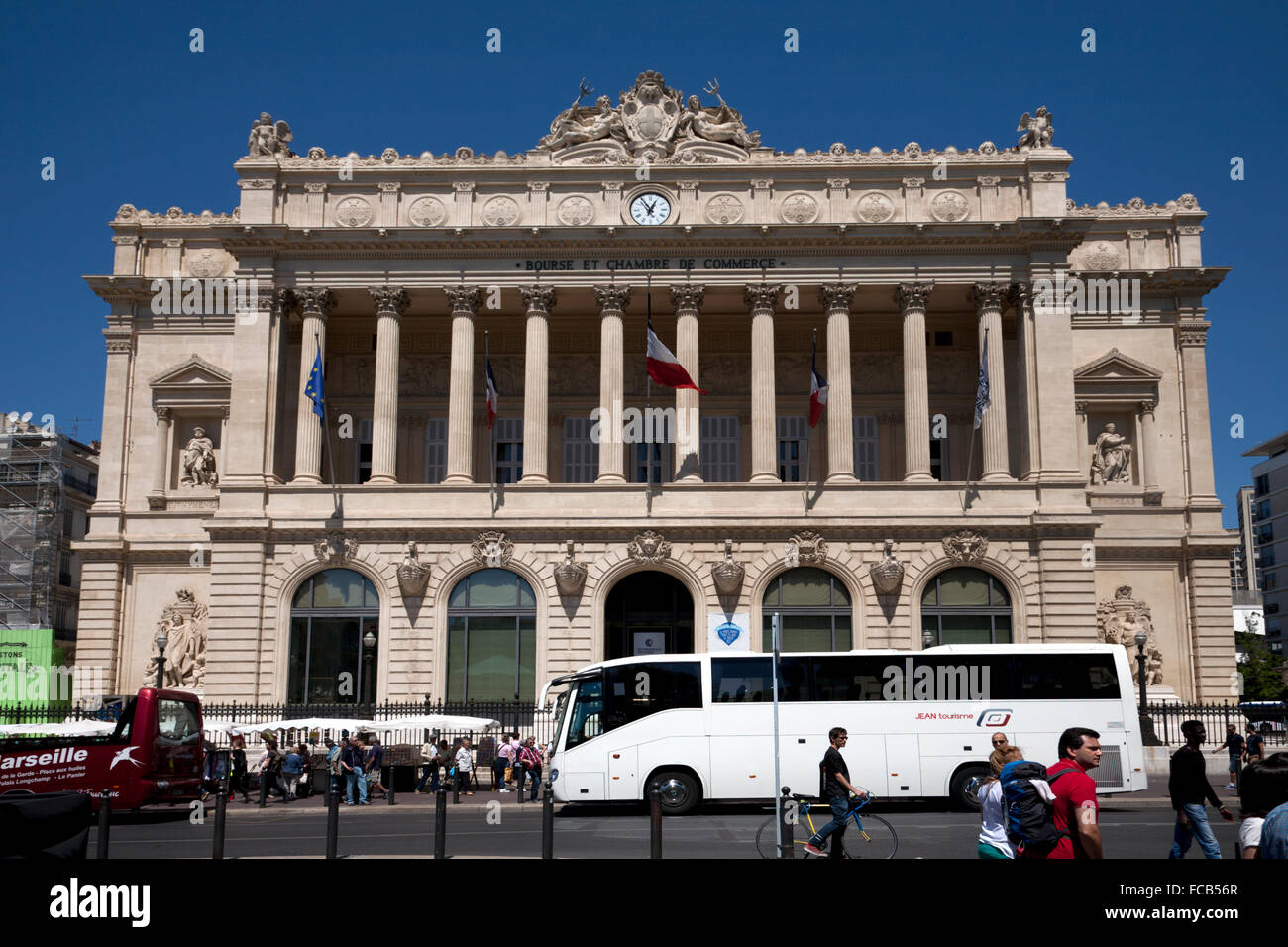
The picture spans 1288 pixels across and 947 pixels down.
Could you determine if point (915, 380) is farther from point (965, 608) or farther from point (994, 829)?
point (994, 829)

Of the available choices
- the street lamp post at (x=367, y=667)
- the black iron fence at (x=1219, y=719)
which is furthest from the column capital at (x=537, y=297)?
the black iron fence at (x=1219, y=719)

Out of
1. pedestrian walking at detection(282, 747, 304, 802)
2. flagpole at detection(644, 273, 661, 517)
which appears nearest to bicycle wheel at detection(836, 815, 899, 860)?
pedestrian walking at detection(282, 747, 304, 802)

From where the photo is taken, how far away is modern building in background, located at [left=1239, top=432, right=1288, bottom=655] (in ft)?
370

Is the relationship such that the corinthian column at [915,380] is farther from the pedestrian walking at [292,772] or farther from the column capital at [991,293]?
the pedestrian walking at [292,772]

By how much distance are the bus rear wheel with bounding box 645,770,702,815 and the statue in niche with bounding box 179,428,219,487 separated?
1103 inches

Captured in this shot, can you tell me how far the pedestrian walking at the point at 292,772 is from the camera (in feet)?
106

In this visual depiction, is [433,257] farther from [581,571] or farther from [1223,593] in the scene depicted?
[1223,593]

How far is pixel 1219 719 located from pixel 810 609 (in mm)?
14390

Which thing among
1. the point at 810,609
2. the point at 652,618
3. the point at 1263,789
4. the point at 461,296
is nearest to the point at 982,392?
the point at 810,609

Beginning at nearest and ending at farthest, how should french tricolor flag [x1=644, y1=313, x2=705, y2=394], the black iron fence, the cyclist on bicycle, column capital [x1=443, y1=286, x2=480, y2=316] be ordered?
the cyclist on bicycle, the black iron fence, french tricolor flag [x1=644, y1=313, x2=705, y2=394], column capital [x1=443, y1=286, x2=480, y2=316]

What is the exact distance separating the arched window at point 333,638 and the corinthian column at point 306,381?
12.8 ft

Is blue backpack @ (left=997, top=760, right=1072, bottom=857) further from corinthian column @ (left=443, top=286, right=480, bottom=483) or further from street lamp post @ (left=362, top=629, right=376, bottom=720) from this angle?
corinthian column @ (left=443, top=286, right=480, bottom=483)

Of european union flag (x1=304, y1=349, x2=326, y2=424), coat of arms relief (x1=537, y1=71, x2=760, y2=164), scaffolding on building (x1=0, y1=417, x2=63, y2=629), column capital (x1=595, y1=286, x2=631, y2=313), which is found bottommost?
scaffolding on building (x1=0, y1=417, x2=63, y2=629)

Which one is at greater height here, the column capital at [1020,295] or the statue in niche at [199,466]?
the column capital at [1020,295]
